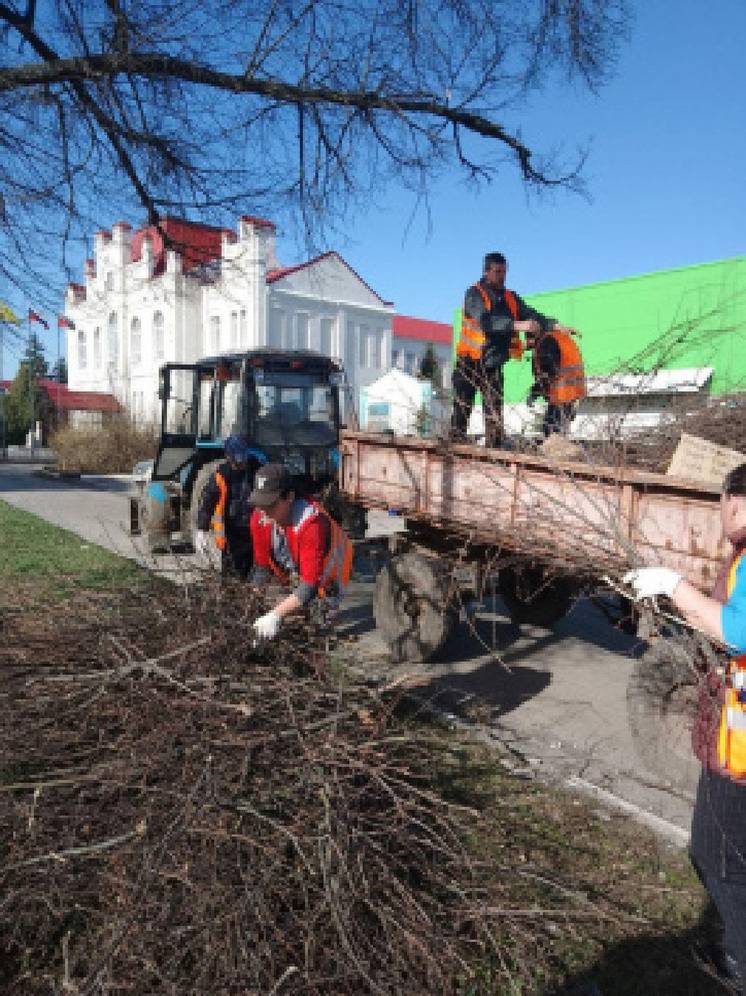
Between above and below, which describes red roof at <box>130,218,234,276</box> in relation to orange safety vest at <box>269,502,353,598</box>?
above

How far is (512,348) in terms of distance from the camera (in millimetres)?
5777

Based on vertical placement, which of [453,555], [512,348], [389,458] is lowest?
[453,555]

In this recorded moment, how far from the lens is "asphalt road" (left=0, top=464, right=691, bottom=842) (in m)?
3.80

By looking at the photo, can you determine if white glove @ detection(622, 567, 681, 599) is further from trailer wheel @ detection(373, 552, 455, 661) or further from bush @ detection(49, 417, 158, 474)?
bush @ detection(49, 417, 158, 474)

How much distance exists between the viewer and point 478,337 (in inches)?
217

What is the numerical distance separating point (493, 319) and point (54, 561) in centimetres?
558

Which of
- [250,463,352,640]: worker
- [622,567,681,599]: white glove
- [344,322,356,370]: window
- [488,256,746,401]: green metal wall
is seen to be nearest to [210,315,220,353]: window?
[344,322,356,370]: window

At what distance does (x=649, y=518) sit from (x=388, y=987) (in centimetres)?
233

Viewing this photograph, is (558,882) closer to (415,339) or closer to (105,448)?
(105,448)

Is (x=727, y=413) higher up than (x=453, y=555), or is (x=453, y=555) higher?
(x=727, y=413)

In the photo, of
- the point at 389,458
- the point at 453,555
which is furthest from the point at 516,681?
the point at 389,458

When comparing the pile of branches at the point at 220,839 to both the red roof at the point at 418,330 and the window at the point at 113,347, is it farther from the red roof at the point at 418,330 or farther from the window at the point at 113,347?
the red roof at the point at 418,330

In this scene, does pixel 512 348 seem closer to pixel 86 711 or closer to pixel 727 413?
A: pixel 727 413

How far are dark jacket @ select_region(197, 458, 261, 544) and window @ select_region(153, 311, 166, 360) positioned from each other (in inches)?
1025
